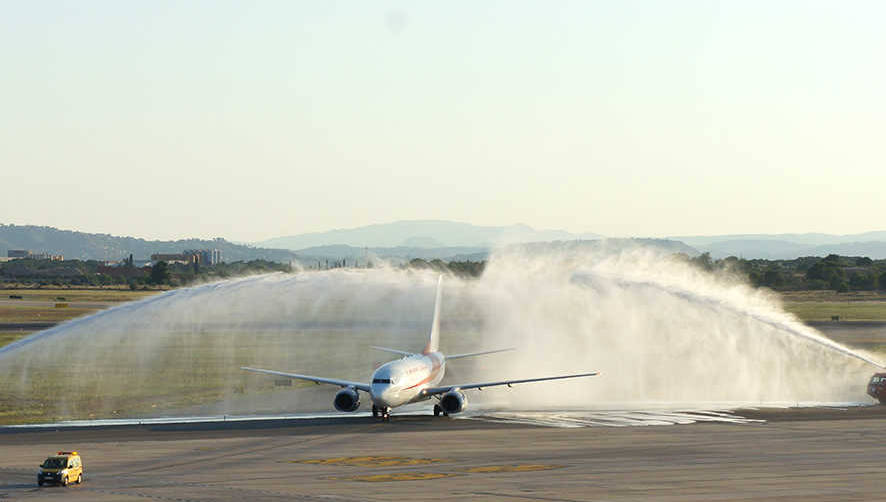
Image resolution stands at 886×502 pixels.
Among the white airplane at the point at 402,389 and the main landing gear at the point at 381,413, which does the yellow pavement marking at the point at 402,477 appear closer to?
the white airplane at the point at 402,389

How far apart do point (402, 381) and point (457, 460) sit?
54.8 feet

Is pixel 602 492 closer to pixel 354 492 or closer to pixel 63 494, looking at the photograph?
pixel 354 492

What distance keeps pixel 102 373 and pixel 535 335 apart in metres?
41.0

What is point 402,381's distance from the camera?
70.3m

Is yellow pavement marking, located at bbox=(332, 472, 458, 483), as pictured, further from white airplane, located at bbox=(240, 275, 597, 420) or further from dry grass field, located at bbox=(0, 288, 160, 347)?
dry grass field, located at bbox=(0, 288, 160, 347)

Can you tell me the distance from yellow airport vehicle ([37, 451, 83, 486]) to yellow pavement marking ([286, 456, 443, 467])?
10.6 meters

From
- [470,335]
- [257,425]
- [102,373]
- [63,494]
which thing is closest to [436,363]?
[257,425]

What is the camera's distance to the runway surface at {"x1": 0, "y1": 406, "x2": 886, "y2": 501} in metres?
45.1

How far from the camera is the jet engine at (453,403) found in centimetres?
7244

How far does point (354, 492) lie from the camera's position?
147 ft

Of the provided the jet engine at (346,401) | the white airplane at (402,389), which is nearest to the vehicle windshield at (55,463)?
the white airplane at (402,389)

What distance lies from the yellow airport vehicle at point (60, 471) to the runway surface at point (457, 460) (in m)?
0.44

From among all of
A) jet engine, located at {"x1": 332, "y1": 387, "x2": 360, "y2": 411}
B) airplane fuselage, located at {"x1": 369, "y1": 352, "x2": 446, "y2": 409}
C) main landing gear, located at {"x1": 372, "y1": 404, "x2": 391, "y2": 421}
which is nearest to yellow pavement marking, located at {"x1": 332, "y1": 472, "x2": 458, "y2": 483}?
airplane fuselage, located at {"x1": 369, "y1": 352, "x2": 446, "y2": 409}

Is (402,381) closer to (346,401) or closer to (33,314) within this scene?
(346,401)
